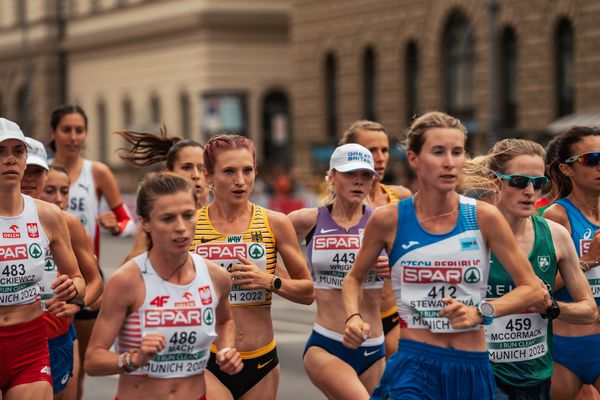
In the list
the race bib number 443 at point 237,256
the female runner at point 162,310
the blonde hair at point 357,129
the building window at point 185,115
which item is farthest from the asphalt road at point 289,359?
the building window at point 185,115

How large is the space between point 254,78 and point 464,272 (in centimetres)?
4967

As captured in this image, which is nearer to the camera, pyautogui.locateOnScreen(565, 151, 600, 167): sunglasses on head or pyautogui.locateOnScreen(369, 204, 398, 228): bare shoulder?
pyautogui.locateOnScreen(369, 204, 398, 228): bare shoulder

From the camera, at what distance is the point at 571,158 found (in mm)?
8398

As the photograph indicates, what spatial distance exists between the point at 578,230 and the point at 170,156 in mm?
2760

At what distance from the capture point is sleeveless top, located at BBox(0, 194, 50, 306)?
294 inches

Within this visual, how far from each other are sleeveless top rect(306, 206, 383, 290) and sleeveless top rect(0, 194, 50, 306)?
1.76 meters

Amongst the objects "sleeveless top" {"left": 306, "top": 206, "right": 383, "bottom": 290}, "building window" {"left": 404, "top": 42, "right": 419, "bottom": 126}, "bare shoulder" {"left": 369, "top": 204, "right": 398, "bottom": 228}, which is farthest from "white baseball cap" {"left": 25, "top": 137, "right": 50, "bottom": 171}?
"building window" {"left": 404, "top": 42, "right": 419, "bottom": 126}

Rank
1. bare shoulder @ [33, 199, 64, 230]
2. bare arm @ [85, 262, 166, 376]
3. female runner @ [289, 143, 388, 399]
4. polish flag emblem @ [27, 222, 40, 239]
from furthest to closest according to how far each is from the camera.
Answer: female runner @ [289, 143, 388, 399] → bare shoulder @ [33, 199, 64, 230] → polish flag emblem @ [27, 222, 40, 239] → bare arm @ [85, 262, 166, 376]

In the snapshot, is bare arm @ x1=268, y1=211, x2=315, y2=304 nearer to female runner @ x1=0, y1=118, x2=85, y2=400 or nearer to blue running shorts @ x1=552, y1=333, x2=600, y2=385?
female runner @ x1=0, y1=118, x2=85, y2=400

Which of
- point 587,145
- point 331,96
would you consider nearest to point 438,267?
point 587,145

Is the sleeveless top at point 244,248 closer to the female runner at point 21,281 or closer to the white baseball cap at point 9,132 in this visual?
the female runner at point 21,281

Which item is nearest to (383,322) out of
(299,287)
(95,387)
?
(299,287)

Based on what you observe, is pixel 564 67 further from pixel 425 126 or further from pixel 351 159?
pixel 425 126

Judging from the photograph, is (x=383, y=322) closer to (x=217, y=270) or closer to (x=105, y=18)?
(x=217, y=270)
